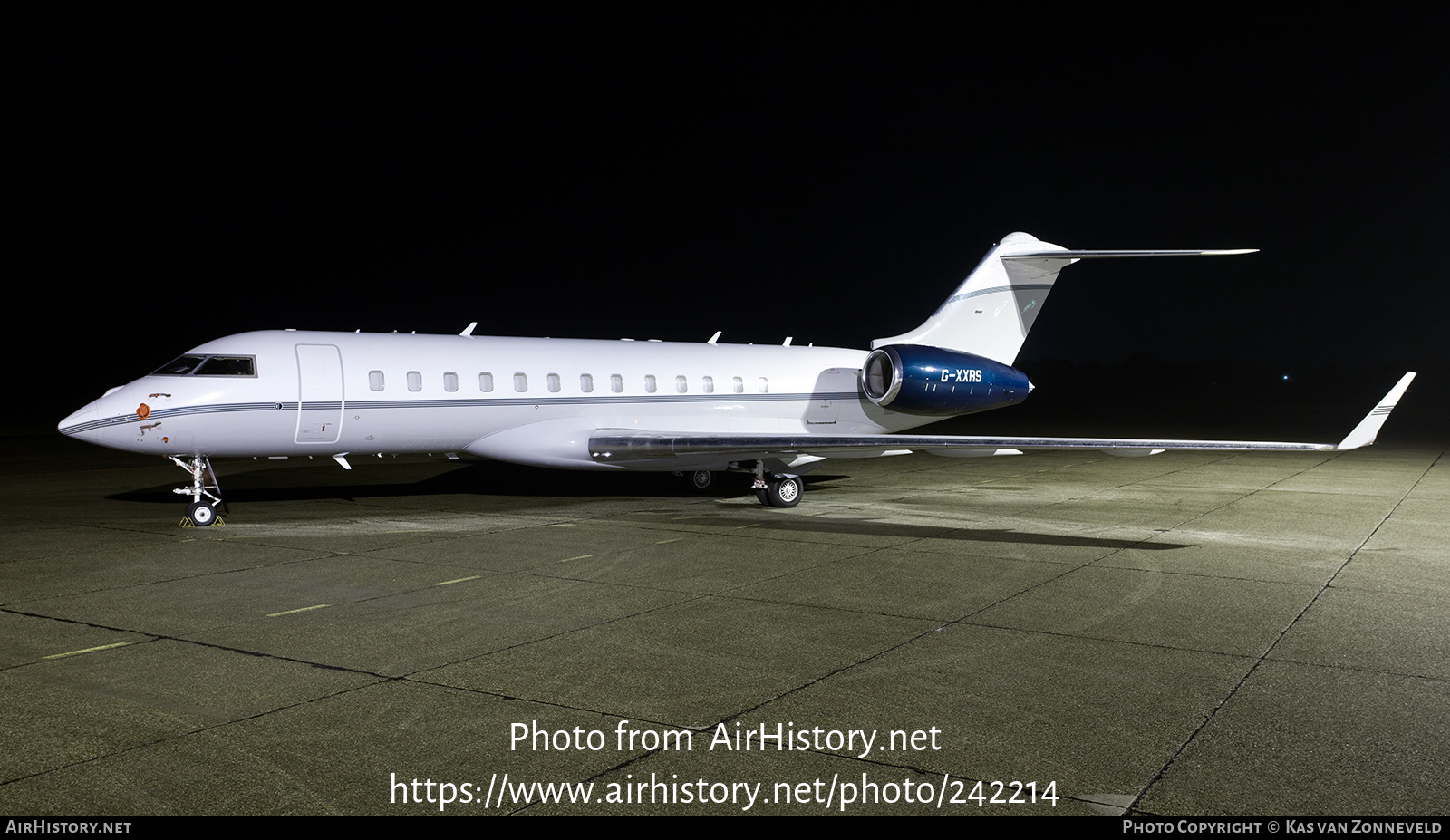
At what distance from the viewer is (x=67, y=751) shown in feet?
16.1

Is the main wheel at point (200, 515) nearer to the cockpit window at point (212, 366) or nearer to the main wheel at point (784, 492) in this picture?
the cockpit window at point (212, 366)

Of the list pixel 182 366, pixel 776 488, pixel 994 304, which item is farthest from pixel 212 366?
pixel 994 304

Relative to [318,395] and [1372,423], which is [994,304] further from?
[318,395]

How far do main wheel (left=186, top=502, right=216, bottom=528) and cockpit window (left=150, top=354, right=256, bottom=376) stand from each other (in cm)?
173

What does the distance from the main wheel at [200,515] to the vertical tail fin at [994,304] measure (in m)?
11.4

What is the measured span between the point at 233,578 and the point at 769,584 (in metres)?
5.06

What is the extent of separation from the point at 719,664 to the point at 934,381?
1131cm

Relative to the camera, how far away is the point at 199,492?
42.4 feet

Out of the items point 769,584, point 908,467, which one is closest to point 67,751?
point 769,584

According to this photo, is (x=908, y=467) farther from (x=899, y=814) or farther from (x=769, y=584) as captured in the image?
(x=899, y=814)

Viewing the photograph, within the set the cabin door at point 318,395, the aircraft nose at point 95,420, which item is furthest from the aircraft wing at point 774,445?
the aircraft nose at point 95,420

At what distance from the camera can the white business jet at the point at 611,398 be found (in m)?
12.7

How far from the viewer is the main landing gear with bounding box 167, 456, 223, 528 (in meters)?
12.5

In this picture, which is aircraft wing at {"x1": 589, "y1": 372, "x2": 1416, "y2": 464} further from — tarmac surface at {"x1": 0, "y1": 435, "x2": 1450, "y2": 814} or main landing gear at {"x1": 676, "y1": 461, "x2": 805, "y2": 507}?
tarmac surface at {"x1": 0, "y1": 435, "x2": 1450, "y2": 814}
